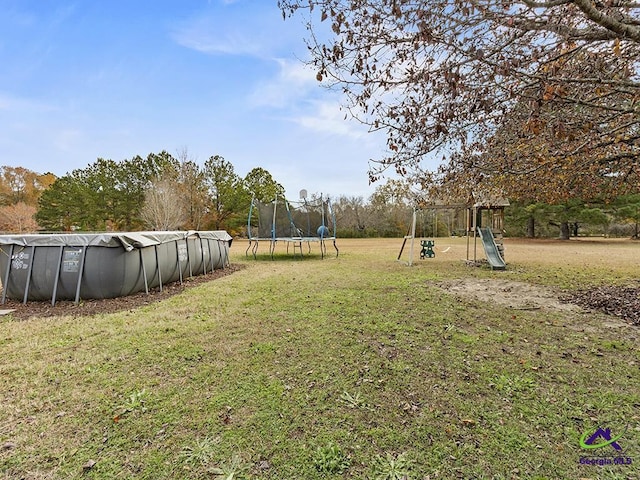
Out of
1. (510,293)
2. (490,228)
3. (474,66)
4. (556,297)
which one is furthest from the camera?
(490,228)

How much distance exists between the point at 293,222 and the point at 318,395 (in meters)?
11.1

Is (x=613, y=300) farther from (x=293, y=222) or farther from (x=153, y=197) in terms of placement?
(x=153, y=197)

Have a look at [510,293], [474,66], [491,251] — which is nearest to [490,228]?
[491,251]

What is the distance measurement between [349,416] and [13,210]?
37638 millimetres

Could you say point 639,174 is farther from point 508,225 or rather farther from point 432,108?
point 508,225

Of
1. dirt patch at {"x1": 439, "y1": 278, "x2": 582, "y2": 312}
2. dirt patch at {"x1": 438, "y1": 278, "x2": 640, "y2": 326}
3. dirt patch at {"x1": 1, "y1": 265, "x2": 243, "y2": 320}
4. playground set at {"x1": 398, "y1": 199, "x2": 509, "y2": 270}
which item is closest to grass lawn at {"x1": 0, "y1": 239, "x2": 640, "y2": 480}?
dirt patch at {"x1": 1, "y1": 265, "x2": 243, "y2": 320}

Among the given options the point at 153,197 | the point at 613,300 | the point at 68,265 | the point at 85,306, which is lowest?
the point at 85,306

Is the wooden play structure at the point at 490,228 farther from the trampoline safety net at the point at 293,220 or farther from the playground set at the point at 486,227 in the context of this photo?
the trampoline safety net at the point at 293,220

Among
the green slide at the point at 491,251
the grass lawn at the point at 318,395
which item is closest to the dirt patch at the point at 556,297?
the grass lawn at the point at 318,395

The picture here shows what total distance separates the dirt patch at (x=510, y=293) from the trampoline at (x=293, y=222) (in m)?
6.16

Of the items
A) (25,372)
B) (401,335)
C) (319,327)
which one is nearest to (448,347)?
(401,335)

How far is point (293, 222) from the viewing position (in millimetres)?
13039

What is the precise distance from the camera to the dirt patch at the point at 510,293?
15.3ft

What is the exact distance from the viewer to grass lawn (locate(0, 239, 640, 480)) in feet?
5.09
